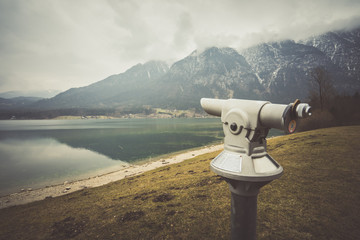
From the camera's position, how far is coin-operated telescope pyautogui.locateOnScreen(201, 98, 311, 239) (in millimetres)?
2037

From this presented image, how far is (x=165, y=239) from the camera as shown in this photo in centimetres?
566

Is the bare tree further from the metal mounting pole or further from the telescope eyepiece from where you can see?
the metal mounting pole

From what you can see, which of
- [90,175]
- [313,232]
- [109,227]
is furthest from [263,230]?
[90,175]

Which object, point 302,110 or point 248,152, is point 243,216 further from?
point 302,110

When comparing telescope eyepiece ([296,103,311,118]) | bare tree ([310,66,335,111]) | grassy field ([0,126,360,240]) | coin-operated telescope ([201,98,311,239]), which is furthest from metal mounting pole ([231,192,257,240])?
bare tree ([310,66,335,111])

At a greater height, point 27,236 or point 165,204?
point 165,204

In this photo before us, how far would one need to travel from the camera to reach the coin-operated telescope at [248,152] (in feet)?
6.68

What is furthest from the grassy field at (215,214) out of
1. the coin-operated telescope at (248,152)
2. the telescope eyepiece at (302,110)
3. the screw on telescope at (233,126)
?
the telescope eyepiece at (302,110)

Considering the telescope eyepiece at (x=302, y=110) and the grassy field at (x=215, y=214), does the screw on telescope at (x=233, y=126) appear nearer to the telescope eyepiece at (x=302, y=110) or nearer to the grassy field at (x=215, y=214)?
the telescope eyepiece at (x=302, y=110)

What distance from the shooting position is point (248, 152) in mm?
2230

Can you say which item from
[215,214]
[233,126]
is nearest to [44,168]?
[215,214]

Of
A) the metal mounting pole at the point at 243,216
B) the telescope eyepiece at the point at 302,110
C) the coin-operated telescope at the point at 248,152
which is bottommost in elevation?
the metal mounting pole at the point at 243,216

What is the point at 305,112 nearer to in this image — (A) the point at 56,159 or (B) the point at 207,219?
(B) the point at 207,219

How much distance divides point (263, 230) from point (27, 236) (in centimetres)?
983
